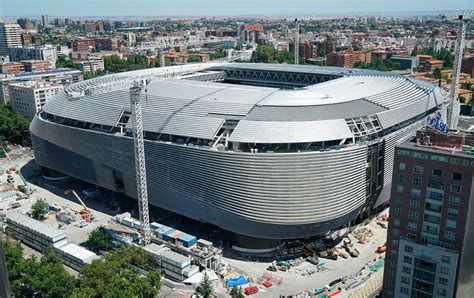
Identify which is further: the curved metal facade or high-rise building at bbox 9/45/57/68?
high-rise building at bbox 9/45/57/68

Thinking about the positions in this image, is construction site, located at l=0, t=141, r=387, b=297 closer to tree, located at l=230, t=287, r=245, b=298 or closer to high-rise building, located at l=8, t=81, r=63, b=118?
tree, located at l=230, t=287, r=245, b=298

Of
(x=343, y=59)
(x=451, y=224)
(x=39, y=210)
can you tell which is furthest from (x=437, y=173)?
(x=343, y=59)

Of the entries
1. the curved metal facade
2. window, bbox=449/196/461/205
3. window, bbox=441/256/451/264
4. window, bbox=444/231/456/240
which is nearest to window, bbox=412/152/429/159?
window, bbox=449/196/461/205

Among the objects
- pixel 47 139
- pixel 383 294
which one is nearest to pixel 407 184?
pixel 383 294

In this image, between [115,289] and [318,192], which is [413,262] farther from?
[115,289]

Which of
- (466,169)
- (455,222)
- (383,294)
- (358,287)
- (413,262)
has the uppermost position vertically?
(466,169)
